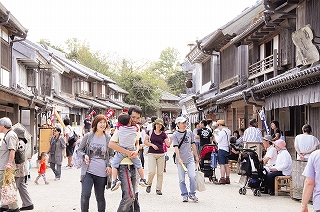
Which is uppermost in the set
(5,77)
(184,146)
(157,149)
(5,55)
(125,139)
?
(5,55)

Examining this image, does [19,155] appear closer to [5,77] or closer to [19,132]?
[19,132]

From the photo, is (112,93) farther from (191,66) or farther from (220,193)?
(220,193)

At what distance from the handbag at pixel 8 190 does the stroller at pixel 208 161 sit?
22.5ft

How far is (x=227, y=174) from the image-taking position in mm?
14609

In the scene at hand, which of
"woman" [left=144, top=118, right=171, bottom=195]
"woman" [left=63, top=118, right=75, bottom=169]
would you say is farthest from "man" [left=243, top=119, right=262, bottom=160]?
"woman" [left=63, top=118, right=75, bottom=169]

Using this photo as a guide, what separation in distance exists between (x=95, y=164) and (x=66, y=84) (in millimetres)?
35236

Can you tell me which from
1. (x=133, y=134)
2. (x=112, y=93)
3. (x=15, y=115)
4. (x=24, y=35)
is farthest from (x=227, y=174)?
(x=112, y=93)

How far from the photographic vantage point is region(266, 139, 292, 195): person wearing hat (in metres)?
12.1

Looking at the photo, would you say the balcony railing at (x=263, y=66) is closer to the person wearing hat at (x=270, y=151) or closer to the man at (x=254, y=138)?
the man at (x=254, y=138)

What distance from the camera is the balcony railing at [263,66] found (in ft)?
58.4

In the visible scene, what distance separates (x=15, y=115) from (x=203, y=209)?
13.2 metres

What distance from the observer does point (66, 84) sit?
139 ft

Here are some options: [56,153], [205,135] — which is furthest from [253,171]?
[56,153]

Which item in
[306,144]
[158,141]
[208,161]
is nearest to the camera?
[306,144]
